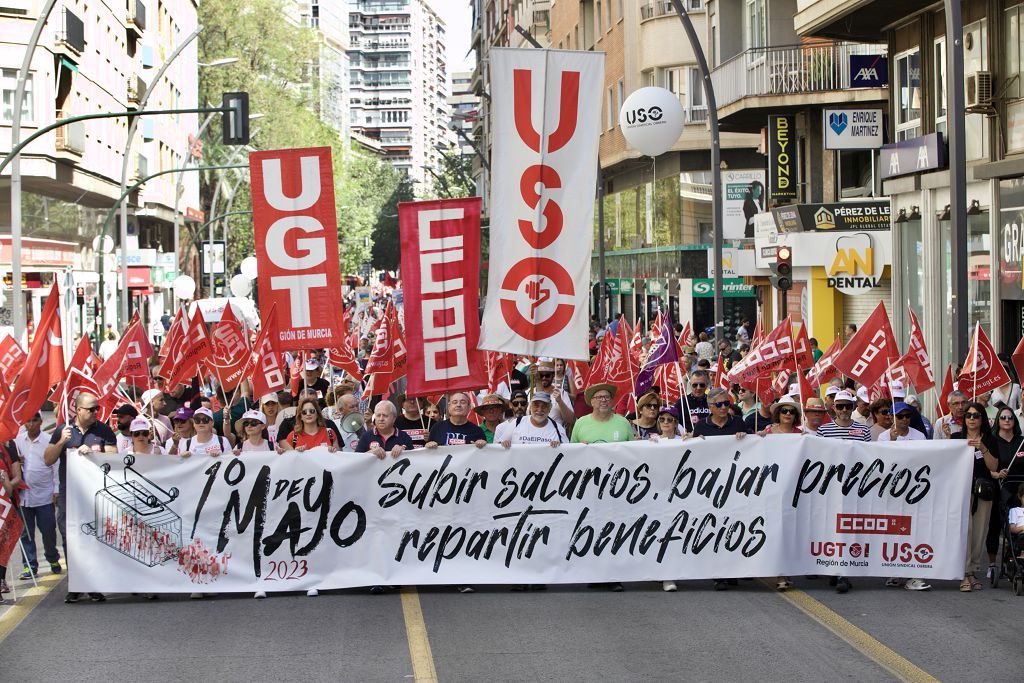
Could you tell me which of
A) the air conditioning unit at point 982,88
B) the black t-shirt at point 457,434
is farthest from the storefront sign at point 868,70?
the black t-shirt at point 457,434

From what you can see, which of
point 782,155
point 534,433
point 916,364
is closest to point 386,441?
point 534,433

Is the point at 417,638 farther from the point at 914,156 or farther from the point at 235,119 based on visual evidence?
the point at 235,119

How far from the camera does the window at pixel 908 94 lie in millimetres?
26500

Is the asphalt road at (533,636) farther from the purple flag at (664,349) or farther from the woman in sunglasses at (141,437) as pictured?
the purple flag at (664,349)

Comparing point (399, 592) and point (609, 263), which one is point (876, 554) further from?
point (609, 263)

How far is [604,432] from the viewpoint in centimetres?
1195

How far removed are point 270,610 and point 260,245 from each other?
4.27 meters

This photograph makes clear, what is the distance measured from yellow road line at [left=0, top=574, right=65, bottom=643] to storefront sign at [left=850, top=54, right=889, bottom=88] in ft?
76.8

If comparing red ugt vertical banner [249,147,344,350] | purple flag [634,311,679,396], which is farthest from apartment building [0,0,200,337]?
purple flag [634,311,679,396]

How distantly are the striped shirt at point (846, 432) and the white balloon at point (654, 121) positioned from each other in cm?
1271

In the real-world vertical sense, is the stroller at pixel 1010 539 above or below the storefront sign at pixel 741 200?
below

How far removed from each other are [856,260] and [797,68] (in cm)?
504

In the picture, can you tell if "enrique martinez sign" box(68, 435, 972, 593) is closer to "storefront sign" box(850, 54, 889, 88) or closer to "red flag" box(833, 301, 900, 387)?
"red flag" box(833, 301, 900, 387)

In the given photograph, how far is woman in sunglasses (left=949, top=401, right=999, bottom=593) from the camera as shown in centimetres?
1173
